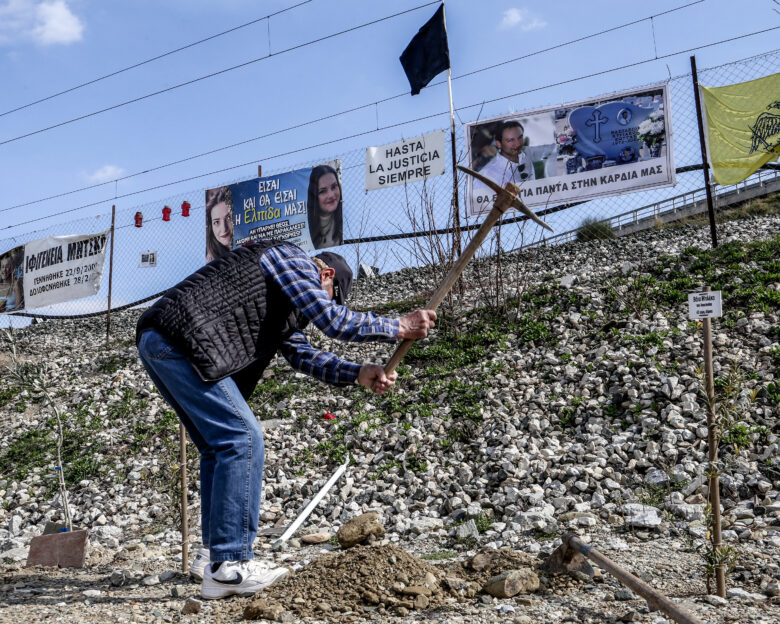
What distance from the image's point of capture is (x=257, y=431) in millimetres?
2961

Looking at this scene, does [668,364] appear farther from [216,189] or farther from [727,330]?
[216,189]

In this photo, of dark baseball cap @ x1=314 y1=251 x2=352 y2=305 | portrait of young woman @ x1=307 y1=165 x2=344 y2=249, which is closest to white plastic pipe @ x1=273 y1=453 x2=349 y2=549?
dark baseball cap @ x1=314 y1=251 x2=352 y2=305

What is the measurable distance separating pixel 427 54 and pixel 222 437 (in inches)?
352

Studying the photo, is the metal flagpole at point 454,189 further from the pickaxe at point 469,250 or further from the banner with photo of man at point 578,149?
the pickaxe at point 469,250

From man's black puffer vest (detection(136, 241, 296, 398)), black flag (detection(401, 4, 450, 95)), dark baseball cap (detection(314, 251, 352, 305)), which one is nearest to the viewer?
man's black puffer vest (detection(136, 241, 296, 398))

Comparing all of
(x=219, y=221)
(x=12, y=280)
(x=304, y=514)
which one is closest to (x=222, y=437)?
(x=304, y=514)

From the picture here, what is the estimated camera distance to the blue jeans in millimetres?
2863

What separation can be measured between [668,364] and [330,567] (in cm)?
420

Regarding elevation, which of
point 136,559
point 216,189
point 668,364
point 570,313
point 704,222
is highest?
point 216,189

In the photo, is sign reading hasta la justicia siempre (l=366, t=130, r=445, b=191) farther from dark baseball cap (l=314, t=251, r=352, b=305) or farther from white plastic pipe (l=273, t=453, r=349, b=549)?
dark baseball cap (l=314, t=251, r=352, b=305)

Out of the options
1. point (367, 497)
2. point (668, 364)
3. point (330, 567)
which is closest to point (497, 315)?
point (668, 364)

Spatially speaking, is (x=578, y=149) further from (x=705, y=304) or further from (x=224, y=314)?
(x=224, y=314)

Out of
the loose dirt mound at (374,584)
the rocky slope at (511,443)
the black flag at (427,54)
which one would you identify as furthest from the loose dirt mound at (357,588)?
the black flag at (427,54)

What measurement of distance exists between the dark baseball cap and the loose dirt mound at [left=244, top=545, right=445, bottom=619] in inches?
47.5
